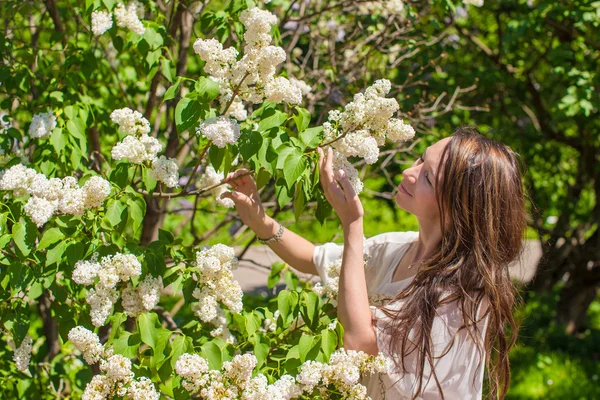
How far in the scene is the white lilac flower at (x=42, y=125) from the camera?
2.58m

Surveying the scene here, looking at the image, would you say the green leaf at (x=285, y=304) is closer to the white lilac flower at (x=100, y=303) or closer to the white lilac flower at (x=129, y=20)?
the white lilac flower at (x=100, y=303)

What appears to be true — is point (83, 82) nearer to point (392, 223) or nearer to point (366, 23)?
point (366, 23)

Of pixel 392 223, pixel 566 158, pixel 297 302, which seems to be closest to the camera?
pixel 297 302

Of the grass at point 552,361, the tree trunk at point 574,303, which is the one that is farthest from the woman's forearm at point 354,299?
the tree trunk at point 574,303

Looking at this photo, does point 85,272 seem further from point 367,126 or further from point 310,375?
point 367,126

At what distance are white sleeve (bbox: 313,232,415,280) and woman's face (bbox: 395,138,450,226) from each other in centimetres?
27

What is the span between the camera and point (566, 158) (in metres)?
6.63

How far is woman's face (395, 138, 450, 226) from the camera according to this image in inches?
92.7

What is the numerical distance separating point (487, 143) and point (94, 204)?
1.25 meters

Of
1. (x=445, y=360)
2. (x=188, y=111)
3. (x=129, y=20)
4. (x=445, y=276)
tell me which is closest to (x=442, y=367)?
(x=445, y=360)

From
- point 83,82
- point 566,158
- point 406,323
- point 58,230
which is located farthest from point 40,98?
point 566,158

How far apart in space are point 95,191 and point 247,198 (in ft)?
1.97

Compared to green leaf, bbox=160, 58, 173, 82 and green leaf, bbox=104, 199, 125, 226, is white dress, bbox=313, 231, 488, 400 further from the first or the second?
green leaf, bbox=160, 58, 173, 82

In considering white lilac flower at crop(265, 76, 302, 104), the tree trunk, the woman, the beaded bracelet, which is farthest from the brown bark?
the tree trunk
